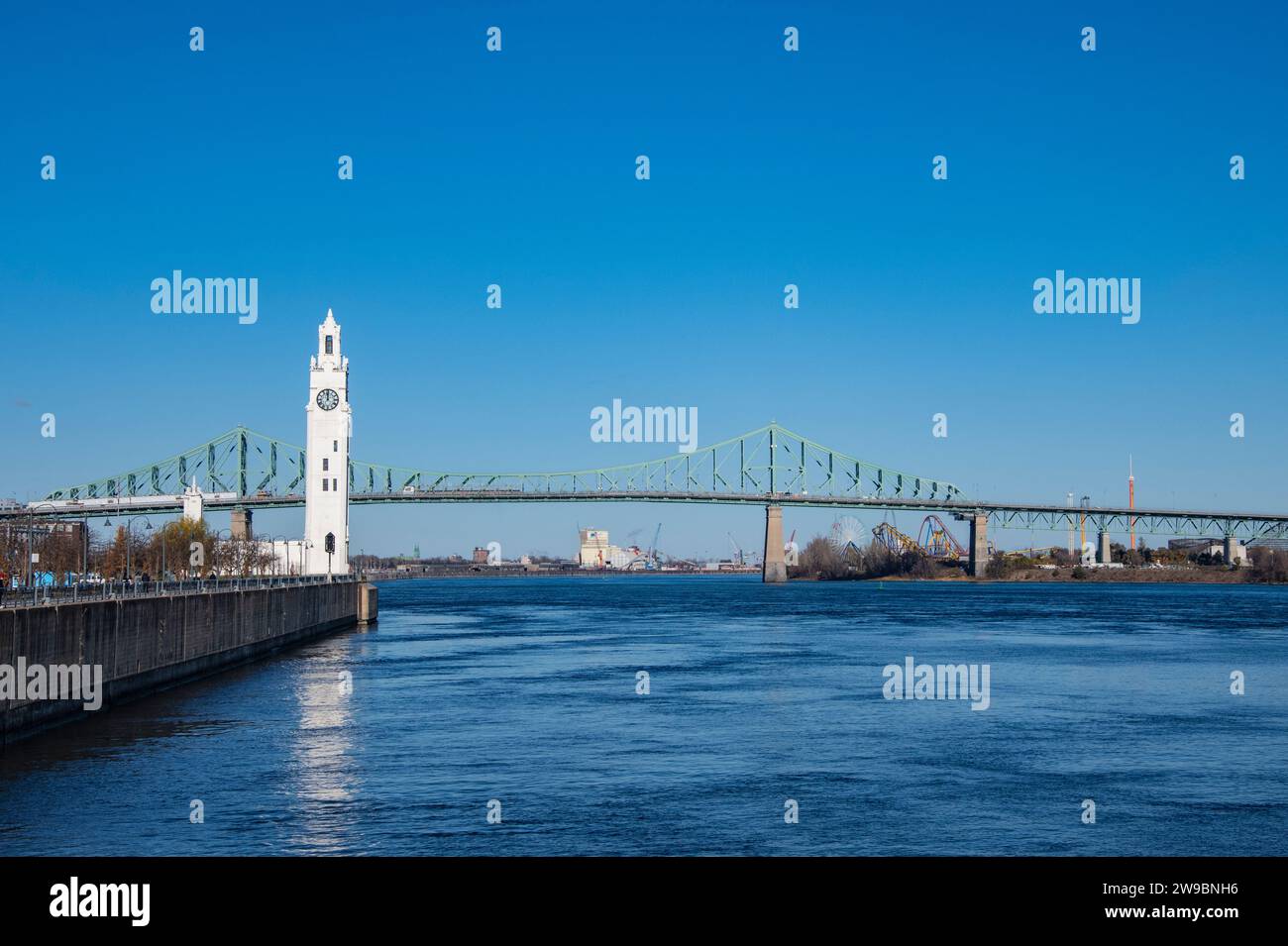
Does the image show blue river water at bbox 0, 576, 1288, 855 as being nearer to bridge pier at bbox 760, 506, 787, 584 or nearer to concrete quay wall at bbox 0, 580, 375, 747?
concrete quay wall at bbox 0, 580, 375, 747

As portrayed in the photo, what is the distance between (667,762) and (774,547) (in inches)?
5397

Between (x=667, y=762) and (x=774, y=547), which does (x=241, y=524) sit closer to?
(x=774, y=547)

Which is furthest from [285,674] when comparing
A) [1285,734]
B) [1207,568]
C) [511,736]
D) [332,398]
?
[1207,568]

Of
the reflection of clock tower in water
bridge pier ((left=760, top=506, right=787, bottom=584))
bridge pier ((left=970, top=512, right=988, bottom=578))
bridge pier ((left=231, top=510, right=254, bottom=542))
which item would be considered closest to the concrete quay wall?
the reflection of clock tower in water

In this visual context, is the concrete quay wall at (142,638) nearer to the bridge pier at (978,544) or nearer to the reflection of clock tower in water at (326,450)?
the reflection of clock tower in water at (326,450)

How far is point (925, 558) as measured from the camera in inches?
7613

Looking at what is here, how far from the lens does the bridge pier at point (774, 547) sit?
150 m

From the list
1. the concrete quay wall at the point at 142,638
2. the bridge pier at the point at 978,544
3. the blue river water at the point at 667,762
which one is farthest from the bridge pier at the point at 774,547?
the blue river water at the point at 667,762

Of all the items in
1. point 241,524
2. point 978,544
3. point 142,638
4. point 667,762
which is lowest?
point 667,762

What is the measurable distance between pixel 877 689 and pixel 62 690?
19326 mm

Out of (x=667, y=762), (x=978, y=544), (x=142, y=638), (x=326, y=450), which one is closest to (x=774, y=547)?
(x=978, y=544)

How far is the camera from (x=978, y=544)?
15800cm
